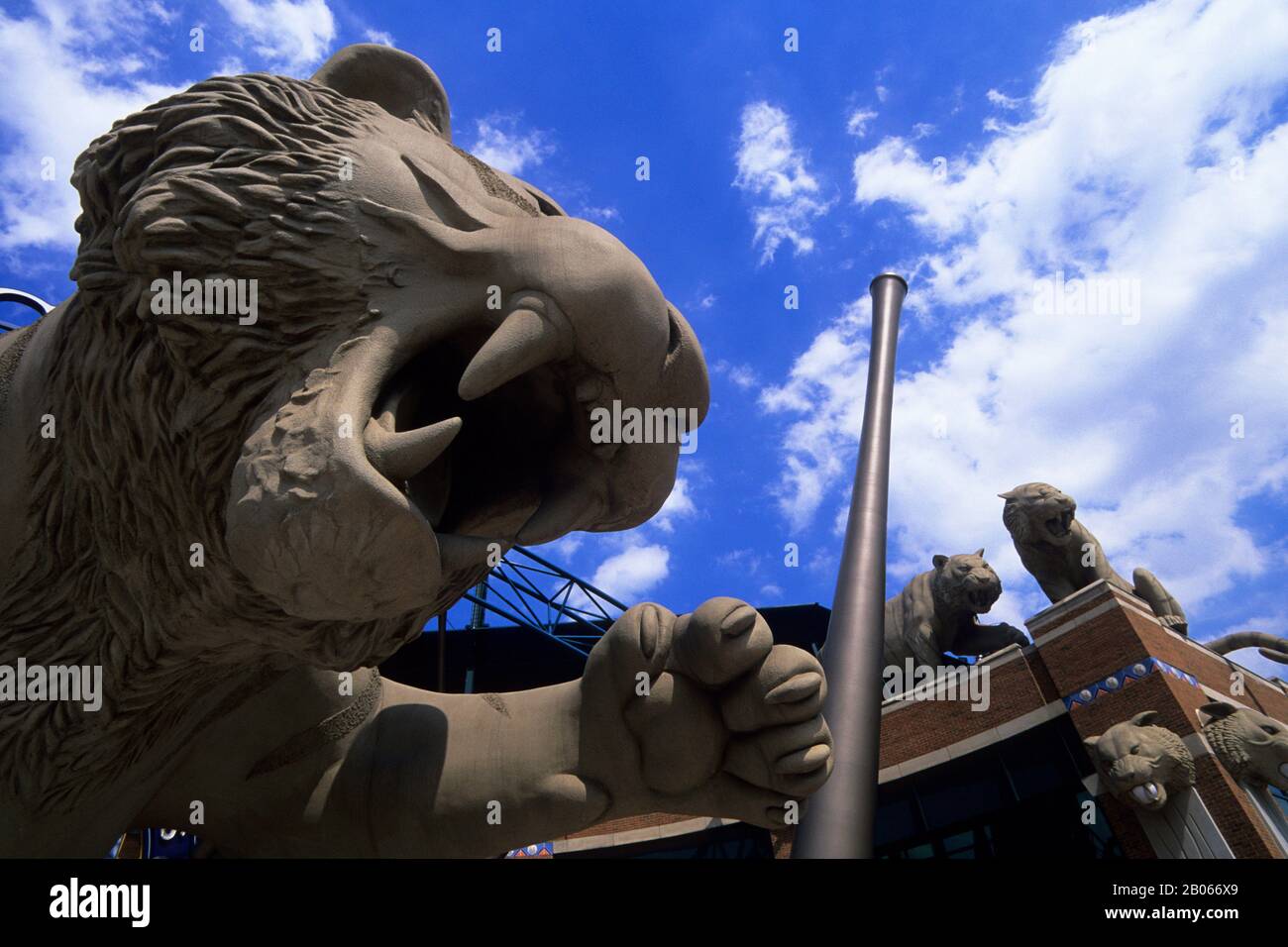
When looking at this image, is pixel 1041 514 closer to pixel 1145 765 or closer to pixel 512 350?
pixel 1145 765

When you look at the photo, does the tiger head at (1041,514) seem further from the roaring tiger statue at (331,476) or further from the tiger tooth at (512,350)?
the tiger tooth at (512,350)

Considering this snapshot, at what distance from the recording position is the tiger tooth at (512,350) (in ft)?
4.88

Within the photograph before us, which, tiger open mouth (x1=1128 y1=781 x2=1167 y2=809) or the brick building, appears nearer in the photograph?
tiger open mouth (x1=1128 y1=781 x2=1167 y2=809)

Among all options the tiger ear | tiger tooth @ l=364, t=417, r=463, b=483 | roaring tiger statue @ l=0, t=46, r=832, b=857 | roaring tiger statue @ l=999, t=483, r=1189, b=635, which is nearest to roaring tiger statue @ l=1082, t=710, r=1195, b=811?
roaring tiger statue @ l=999, t=483, r=1189, b=635

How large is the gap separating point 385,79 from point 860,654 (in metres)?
3.57

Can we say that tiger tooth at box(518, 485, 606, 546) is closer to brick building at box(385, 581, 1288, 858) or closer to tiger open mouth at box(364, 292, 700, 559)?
tiger open mouth at box(364, 292, 700, 559)

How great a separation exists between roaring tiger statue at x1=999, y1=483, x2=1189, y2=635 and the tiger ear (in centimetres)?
1058

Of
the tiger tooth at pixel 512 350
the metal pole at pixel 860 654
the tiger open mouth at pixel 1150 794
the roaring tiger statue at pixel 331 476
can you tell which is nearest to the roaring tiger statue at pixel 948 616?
the tiger open mouth at pixel 1150 794

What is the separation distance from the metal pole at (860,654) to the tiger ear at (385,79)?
2483 mm

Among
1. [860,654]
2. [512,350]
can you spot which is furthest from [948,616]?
[512,350]

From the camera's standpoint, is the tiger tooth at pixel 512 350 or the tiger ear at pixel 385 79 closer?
the tiger tooth at pixel 512 350

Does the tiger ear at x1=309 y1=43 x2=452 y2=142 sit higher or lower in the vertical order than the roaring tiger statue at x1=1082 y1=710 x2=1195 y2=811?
higher

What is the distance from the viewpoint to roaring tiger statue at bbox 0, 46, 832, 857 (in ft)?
4.94
